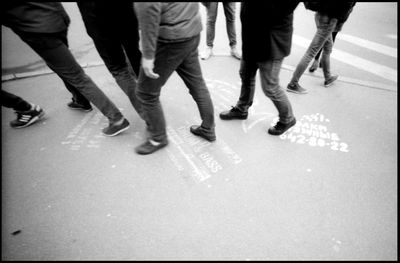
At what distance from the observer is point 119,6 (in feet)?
6.19

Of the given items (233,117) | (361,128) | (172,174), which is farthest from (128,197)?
(361,128)

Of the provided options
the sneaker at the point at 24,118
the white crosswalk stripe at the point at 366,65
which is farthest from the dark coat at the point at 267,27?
the white crosswalk stripe at the point at 366,65

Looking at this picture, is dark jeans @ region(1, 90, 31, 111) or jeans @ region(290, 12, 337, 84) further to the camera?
jeans @ region(290, 12, 337, 84)

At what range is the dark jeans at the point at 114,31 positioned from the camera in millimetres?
1882

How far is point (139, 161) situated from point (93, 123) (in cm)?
91

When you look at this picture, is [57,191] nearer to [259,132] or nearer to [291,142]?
[259,132]

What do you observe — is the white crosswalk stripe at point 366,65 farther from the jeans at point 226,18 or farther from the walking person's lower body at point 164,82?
the walking person's lower body at point 164,82

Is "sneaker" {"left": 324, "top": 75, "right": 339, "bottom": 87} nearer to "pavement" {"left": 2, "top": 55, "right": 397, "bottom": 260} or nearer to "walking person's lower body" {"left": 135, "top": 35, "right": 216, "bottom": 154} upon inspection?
"pavement" {"left": 2, "top": 55, "right": 397, "bottom": 260}

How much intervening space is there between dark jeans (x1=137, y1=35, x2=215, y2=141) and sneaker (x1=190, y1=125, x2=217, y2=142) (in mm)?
50

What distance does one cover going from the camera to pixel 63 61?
7.14 feet

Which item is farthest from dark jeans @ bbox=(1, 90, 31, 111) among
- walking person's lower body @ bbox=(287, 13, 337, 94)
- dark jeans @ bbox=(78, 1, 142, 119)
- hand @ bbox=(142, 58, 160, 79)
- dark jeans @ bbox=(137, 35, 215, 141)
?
walking person's lower body @ bbox=(287, 13, 337, 94)

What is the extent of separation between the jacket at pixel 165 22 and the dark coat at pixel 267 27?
19.0 inches

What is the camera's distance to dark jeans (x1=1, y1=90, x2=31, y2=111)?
8.40 feet

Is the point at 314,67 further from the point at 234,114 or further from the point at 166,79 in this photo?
the point at 166,79
